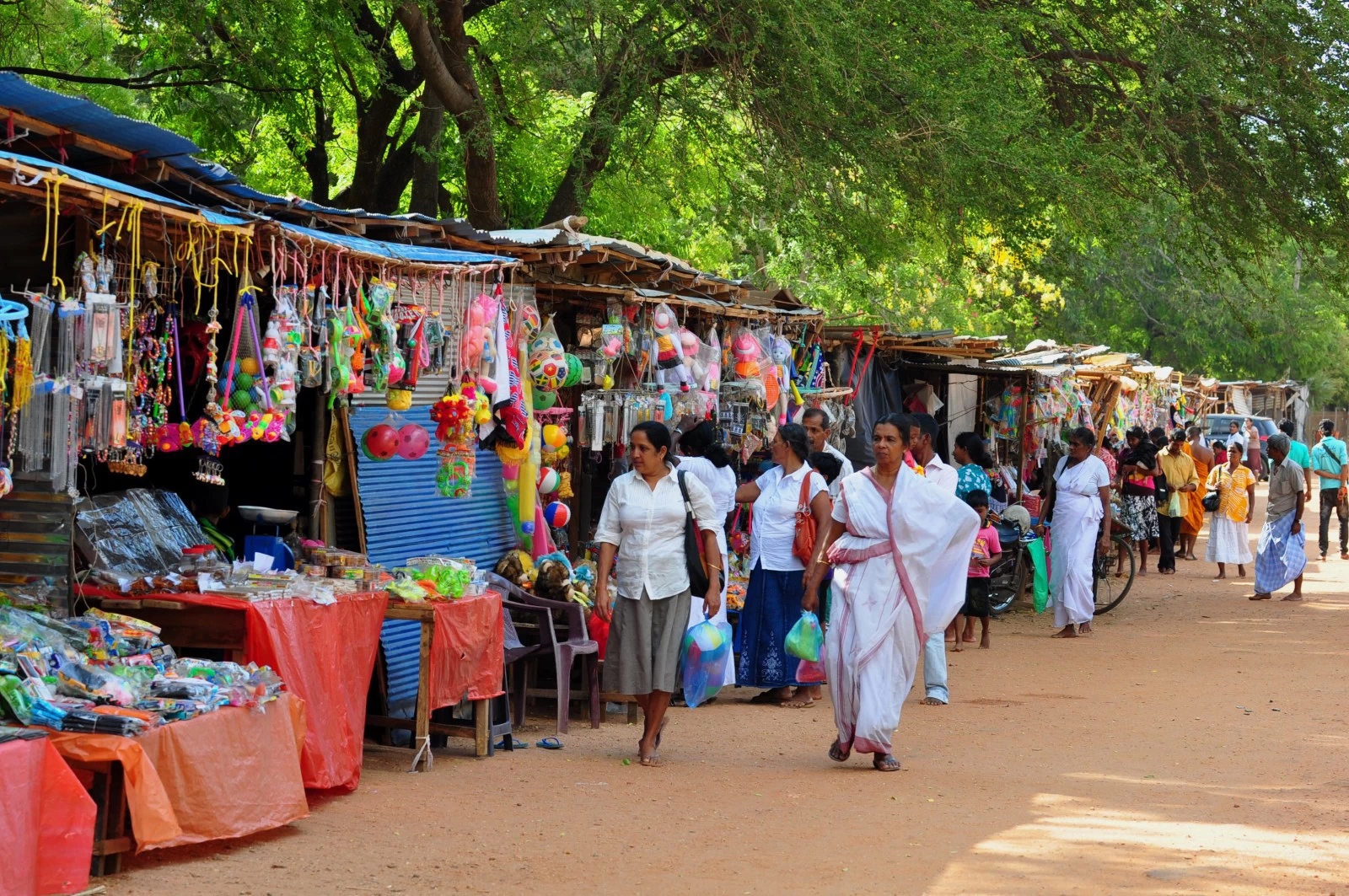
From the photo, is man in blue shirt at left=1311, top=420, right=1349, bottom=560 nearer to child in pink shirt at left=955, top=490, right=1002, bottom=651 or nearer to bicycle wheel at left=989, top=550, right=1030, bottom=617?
bicycle wheel at left=989, top=550, right=1030, bottom=617

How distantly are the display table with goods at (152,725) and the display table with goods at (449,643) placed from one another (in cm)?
106

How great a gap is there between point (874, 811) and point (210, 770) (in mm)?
2833

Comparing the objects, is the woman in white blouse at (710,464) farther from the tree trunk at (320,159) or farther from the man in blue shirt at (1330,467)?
the man in blue shirt at (1330,467)

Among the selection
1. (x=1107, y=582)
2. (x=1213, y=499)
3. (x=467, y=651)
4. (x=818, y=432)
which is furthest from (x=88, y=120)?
(x=1213, y=499)

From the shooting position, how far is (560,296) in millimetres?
10094

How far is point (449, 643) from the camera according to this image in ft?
24.0

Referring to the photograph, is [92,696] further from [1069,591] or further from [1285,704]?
[1069,591]

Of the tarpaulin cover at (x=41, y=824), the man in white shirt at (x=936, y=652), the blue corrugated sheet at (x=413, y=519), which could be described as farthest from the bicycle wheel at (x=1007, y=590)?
the tarpaulin cover at (x=41, y=824)

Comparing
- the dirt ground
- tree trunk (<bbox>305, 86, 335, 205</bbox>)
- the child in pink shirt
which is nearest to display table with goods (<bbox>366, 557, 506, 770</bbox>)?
the dirt ground

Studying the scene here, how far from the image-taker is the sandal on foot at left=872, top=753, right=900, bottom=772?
7633 millimetres

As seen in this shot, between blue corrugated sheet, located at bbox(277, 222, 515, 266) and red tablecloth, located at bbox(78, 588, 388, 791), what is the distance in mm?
1595

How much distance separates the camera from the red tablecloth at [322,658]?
6.26 meters

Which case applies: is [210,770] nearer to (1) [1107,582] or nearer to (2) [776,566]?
(2) [776,566]

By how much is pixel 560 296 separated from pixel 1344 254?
31.5 ft
